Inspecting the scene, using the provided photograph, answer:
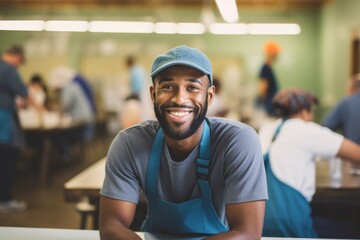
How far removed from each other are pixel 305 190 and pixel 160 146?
3.14 feet

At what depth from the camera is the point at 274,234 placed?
2.20 metres

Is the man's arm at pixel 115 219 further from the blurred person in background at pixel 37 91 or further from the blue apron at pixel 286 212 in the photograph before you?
the blurred person in background at pixel 37 91

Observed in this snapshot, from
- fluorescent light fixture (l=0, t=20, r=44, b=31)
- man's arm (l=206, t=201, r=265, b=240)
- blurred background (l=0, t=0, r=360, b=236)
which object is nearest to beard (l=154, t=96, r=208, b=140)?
man's arm (l=206, t=201, r=265, b=240)

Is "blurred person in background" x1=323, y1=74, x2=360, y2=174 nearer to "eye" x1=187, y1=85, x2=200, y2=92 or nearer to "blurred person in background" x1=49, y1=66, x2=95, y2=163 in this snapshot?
"eye" x1=187, y1=85, x2=200, y2=92

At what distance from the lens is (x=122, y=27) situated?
10.1m

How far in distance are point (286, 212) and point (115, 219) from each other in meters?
0.94

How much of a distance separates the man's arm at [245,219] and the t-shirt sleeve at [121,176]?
328 millimetres

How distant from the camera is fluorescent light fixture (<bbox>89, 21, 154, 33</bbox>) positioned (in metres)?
8.73

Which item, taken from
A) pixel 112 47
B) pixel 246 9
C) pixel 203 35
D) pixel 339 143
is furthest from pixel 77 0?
pixel 339 143

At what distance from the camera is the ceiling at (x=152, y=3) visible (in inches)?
393

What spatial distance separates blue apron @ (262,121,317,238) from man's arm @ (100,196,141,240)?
0.84 metres

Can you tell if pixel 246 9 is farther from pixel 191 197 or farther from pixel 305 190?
pixel 191 197

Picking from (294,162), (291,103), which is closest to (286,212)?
(294,162)

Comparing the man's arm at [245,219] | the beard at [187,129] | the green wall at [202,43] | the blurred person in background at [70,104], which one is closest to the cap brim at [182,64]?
the beard at [187,129]
